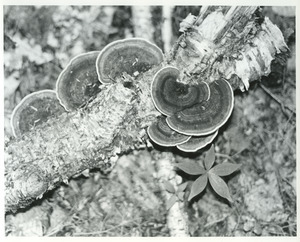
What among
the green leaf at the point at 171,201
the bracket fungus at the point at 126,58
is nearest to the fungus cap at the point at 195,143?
the green leaf at the point at 171,201

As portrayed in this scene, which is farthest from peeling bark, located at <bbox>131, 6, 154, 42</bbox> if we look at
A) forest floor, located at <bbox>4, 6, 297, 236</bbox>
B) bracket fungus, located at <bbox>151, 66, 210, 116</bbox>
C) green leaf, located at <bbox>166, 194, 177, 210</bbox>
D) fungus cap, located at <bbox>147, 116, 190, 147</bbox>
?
green leaf, located at <bbox>166, 194, 177, 210</bbox>

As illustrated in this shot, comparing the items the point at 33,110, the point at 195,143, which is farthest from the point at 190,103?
the point at 33,110

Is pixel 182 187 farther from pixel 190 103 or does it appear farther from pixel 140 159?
pixel 190 103

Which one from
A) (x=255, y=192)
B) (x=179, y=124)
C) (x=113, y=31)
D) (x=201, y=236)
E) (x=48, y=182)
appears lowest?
(x=201, y=236)

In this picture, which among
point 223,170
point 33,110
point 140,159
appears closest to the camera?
point 33,110

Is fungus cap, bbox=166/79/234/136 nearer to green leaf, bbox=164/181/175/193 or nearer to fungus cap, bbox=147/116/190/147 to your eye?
fungus cap, bbox=147/116/190/147

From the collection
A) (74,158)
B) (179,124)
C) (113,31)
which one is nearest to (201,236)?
(179,124)
